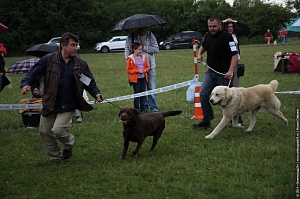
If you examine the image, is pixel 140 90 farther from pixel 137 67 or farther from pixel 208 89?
pixel 208 89

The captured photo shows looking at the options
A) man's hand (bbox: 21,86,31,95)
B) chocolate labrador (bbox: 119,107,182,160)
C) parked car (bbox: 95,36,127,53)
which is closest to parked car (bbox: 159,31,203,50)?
parked car (bbox: 95,36,127,53)

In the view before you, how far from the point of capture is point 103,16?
5253cm

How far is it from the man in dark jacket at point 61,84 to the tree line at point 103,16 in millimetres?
38158

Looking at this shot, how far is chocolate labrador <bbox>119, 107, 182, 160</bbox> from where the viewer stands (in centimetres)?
623

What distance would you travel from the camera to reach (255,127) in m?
8.58

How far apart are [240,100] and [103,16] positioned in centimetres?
4632

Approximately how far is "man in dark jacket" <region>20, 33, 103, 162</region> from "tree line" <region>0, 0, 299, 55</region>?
38.2 metres

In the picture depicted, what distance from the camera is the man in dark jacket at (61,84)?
6.25m

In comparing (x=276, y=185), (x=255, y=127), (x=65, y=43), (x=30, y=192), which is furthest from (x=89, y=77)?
(x=255, y=127)

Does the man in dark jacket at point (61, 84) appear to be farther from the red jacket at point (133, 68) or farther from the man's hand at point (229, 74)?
the red jacket at point (133, 68)

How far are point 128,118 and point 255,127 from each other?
132 inches

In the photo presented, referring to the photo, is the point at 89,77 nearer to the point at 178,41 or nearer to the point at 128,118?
the point at 128,118

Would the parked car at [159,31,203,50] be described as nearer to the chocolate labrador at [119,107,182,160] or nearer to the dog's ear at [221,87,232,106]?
the dog's ear at [221,87,232,106]

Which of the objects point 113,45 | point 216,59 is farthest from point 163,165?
point 113,45
